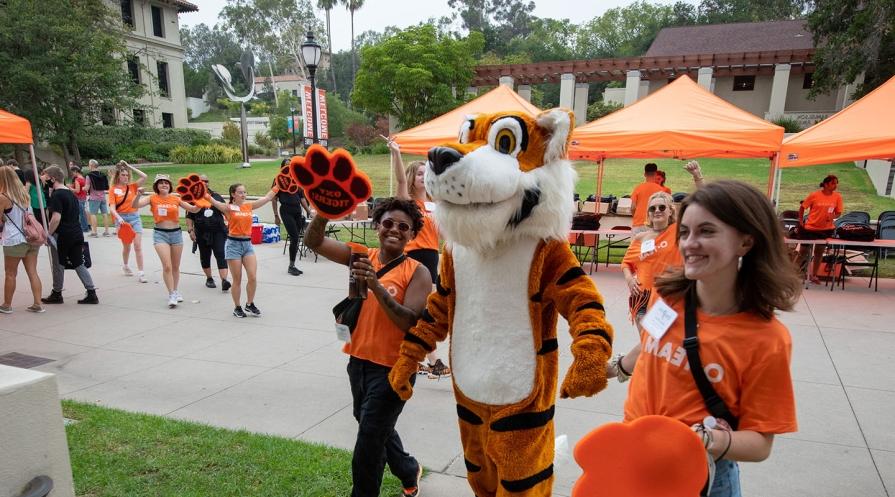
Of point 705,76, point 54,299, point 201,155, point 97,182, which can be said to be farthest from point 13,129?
point 705,76

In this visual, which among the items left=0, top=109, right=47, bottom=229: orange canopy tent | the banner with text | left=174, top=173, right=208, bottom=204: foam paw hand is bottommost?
left=174, top=173, right=208, bottom=204: foam paw hand

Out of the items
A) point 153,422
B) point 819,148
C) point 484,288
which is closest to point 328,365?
point 153,422

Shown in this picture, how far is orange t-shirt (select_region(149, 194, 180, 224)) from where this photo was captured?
6.71 metres

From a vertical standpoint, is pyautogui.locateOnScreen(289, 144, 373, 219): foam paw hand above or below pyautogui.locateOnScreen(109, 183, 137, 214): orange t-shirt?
above

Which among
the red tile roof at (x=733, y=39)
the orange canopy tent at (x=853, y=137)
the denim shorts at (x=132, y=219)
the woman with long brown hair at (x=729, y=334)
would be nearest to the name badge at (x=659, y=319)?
the woman with long brown hair at (x=729, y=334)

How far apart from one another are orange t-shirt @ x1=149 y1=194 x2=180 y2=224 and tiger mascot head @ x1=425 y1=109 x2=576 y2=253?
5.82 meters

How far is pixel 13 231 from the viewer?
6242 millimetres

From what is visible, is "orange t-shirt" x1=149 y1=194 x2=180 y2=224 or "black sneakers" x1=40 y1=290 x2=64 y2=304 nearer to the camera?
"orange t-shirt" x1=149 y1=194 x2=180 y2=224

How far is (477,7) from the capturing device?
84875 millimetres

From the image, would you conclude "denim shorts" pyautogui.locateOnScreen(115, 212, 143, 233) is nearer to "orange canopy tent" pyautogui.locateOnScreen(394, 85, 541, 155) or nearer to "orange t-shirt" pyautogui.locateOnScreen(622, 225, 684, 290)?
"orange canopy tent" pyautogui.locateOnScreen(394, 85, 541, 155)

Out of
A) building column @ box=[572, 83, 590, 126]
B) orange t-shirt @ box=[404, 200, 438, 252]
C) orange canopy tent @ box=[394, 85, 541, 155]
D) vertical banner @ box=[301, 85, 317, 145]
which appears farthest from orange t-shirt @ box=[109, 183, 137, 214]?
building column @ box=[572, 83, 590, 126]

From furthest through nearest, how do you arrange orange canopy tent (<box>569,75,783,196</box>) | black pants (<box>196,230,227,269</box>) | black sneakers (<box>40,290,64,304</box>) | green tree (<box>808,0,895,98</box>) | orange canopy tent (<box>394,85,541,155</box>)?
green tree (<box>808,0,895,98</box>) < orange canopy tent (<box>394,85,541,155</box>) < orange canopy tent (<box>569,75,783,196</box>) < black pants (<box>196,230,227,269</box>) < black sneakers (<box>40,290,64,304</box>)

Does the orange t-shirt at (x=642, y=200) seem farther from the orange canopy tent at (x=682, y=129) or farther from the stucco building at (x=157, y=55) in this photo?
the stucco building at (x=157, y=55)

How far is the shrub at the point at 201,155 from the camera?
33.1 m
